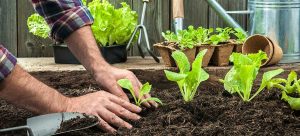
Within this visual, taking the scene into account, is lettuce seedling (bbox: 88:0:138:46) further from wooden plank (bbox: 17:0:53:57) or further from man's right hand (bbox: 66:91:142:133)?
man's right hand (bbox: 66:91:142:133)

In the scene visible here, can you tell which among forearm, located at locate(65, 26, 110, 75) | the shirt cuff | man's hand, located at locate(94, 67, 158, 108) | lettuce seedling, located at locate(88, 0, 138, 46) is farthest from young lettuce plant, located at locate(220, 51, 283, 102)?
lettuce seedling, located at locate(88, 0, 138, 46)

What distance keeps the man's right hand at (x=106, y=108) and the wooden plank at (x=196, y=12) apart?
2152 millimetres

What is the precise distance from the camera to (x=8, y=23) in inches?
149

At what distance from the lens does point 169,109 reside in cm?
178

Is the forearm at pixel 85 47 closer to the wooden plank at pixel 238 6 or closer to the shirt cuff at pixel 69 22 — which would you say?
the shirt cuff at pixel 69 22

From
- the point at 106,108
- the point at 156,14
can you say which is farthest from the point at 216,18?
the point at 106,108

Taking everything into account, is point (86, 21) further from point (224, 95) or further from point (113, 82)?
point (224, 95)

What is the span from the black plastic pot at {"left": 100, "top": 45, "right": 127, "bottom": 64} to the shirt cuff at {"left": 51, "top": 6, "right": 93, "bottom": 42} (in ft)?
3.03

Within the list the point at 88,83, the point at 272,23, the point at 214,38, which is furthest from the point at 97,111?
the point at 272,23

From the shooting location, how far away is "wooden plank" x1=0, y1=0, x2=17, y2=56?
12.3 ft

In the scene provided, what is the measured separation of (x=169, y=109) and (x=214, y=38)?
1.27m

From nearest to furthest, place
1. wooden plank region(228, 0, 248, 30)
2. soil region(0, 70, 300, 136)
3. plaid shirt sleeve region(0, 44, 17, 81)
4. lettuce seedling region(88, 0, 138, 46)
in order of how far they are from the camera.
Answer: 1. soil region(0, 70, 300, 136)
2. plaid shirt sleeve region(0, 44, 17, 81)
3. lettuce seedling region(88, 0, 138, 46)
4. wooden plank region(228, 0, 248, 30)

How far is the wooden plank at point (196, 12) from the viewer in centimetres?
384

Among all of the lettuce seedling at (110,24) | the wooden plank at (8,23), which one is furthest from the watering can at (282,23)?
the wooden plank at (8,23)
